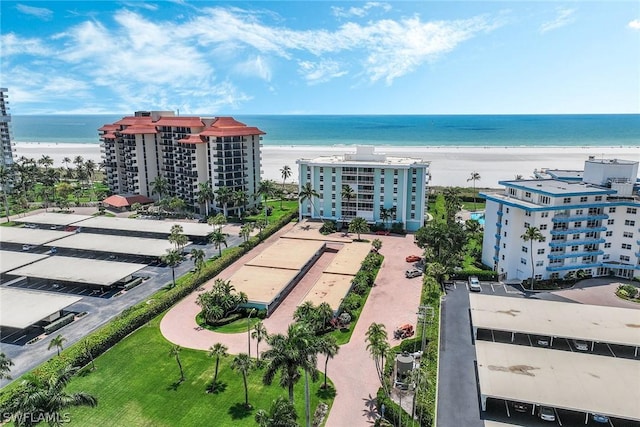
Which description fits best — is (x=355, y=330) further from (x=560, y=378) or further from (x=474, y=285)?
(x=560, y=378)

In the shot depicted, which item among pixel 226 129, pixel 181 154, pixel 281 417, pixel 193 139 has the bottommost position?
pixel 281 417

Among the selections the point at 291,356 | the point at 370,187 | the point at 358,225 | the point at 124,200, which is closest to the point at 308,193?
the point at 370,187

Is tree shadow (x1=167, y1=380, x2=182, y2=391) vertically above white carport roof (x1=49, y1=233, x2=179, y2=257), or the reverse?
white carport roof (x1=49, y1=233, x2=179, y2=257)

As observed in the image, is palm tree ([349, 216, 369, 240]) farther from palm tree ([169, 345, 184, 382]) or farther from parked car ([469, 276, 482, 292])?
palm tree ([169, 345, 184, 382])

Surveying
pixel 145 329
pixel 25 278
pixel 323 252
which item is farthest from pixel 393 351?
pixel 25 278

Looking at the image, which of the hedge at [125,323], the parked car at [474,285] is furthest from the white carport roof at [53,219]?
the parked car at [474,285]

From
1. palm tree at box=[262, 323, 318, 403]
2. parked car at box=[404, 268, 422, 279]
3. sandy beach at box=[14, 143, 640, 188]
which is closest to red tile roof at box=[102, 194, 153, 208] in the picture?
sandy beach at box=[14, 143, 640, 188]
